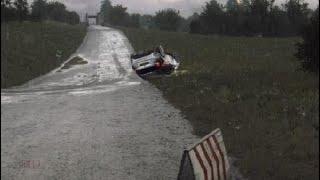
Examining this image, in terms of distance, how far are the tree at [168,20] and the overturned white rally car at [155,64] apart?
5901cm

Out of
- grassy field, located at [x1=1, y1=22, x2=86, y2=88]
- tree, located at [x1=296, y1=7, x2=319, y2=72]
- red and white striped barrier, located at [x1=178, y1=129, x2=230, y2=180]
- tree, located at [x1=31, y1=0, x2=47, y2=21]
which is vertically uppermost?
tree, located at [x1=31, y1=0, x2=47, y2=21]

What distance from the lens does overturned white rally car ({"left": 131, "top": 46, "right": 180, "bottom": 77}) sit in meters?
30.3

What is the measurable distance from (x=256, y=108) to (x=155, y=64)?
1398 centimetres

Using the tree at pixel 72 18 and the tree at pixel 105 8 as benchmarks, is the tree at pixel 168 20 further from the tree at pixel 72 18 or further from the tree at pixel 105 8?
the tree at pixel 72 18

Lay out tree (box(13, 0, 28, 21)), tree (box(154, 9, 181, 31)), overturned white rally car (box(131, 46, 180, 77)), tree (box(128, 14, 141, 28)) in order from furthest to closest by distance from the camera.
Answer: tree (box(128, 14, 141, 28)), tree (box(154, 9, 181, 31)), overturned white rally car (box(131, 46, 180, 77)), tree (box(13, 0, 28, 21))

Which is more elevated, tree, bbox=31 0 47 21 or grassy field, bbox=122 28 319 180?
tree, bbox=31 0 47 21

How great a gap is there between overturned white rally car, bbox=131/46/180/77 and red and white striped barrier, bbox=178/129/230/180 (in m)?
20.5

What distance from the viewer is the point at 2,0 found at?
16.6ft

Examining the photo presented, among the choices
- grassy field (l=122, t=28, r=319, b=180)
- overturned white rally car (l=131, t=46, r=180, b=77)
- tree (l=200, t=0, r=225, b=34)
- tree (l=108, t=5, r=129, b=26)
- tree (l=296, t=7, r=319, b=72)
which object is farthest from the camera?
tree (l=108, t=5, r=129, b=26)

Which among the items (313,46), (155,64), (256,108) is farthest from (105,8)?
(313,46)

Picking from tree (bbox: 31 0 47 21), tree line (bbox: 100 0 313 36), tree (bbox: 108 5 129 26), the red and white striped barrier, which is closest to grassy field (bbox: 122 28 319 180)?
the red and white striped barrier

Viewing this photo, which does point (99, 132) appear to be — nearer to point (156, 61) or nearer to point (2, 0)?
point (2, 0)

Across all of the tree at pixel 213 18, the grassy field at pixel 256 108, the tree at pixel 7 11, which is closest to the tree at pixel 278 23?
the tree at pixel 213 18

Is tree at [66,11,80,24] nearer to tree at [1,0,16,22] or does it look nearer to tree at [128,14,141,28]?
tree at [128,14,141,28]
